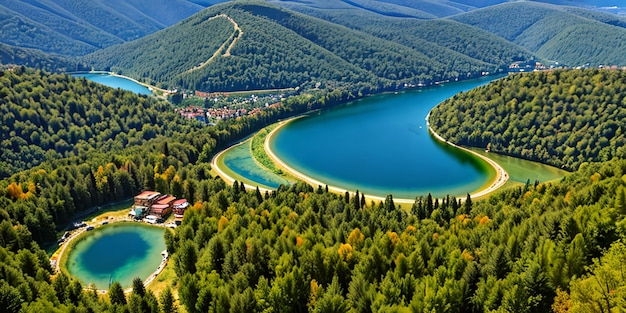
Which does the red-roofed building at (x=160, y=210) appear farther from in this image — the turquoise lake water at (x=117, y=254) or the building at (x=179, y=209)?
the turquoise lake water at (x=117, y=254)

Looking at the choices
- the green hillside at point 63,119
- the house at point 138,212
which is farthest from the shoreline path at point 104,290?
the green hillside at point 63,119

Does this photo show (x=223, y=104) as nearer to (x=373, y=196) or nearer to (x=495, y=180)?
(x=373, y=196)

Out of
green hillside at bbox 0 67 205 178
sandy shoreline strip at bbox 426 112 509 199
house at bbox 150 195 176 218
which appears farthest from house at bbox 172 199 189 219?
sandy shoreline strip at bbox 426 112 509 199

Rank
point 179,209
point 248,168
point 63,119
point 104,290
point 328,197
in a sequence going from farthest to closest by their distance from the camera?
point 63,119 < point 248,168 < point 328,197 < point 179,209 < point 104,290

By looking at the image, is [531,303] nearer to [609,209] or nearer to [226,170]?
[609,209]

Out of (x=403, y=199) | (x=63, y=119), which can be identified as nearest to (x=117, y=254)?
(x=403, y=199)
